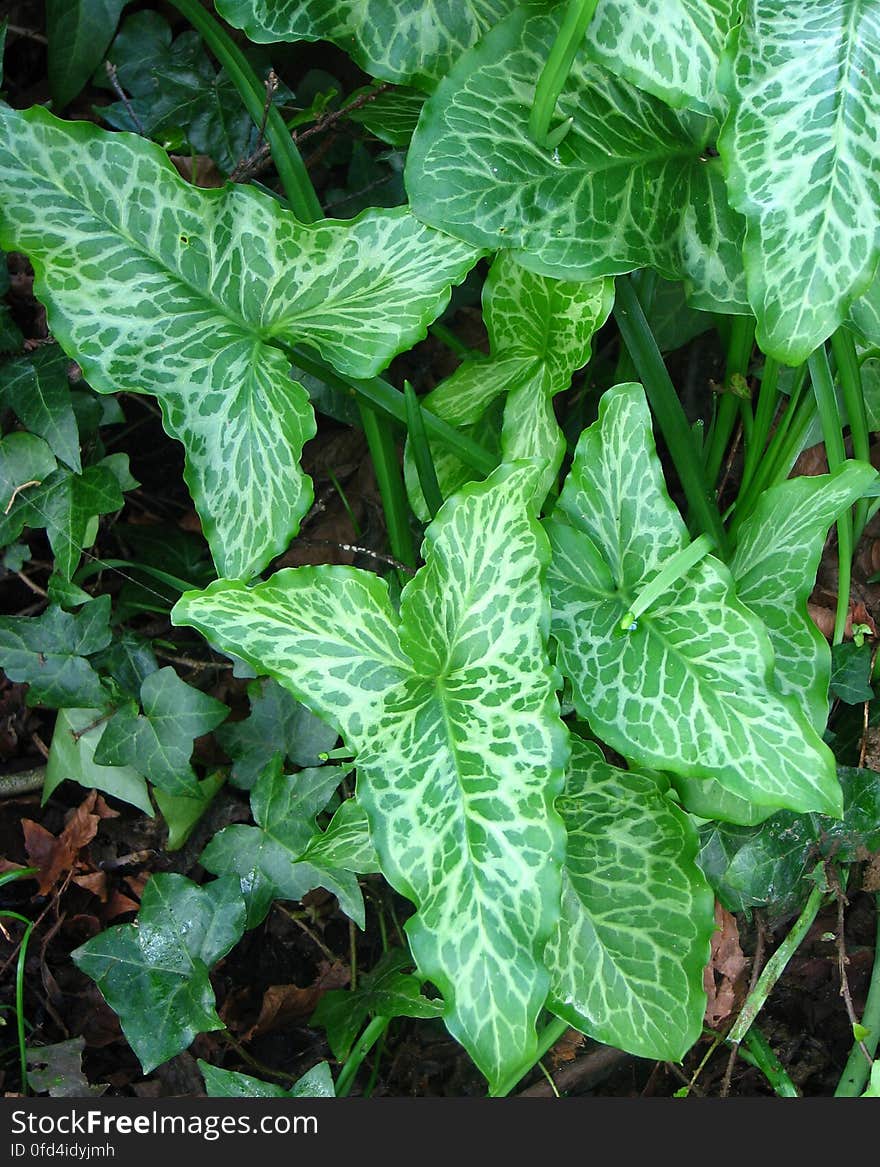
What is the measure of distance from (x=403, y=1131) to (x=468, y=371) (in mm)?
773

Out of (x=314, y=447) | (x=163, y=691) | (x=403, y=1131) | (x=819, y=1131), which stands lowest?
(x=403, y=1131)

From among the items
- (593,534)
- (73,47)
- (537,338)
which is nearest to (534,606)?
(593,534)

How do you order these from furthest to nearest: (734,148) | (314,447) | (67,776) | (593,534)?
(314,447) → (67,776) → (593,534) → (734,148)

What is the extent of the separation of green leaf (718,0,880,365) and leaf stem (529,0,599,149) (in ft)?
0.39

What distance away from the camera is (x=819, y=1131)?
104 cm

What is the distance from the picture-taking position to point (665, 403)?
3.28 feet

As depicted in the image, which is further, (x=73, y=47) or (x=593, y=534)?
(x=73, y=47)

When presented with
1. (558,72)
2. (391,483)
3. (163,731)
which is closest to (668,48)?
(558,72)

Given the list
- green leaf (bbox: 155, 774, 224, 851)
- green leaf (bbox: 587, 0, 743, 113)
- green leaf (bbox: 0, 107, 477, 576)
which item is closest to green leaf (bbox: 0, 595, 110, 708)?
green leaf (bbox: 155, 774, 224, 851)

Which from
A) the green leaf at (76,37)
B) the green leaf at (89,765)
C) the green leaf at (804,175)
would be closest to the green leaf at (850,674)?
the green leaf at (804,175)

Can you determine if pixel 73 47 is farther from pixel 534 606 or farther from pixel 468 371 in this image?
pixel 534 606

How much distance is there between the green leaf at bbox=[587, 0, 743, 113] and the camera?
829 mm

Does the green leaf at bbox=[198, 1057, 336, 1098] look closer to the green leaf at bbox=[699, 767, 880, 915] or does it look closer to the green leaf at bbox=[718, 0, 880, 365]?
the green leaf at bbox=[699, 767, 880, 915]

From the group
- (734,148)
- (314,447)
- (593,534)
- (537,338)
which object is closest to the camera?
(734,148)
